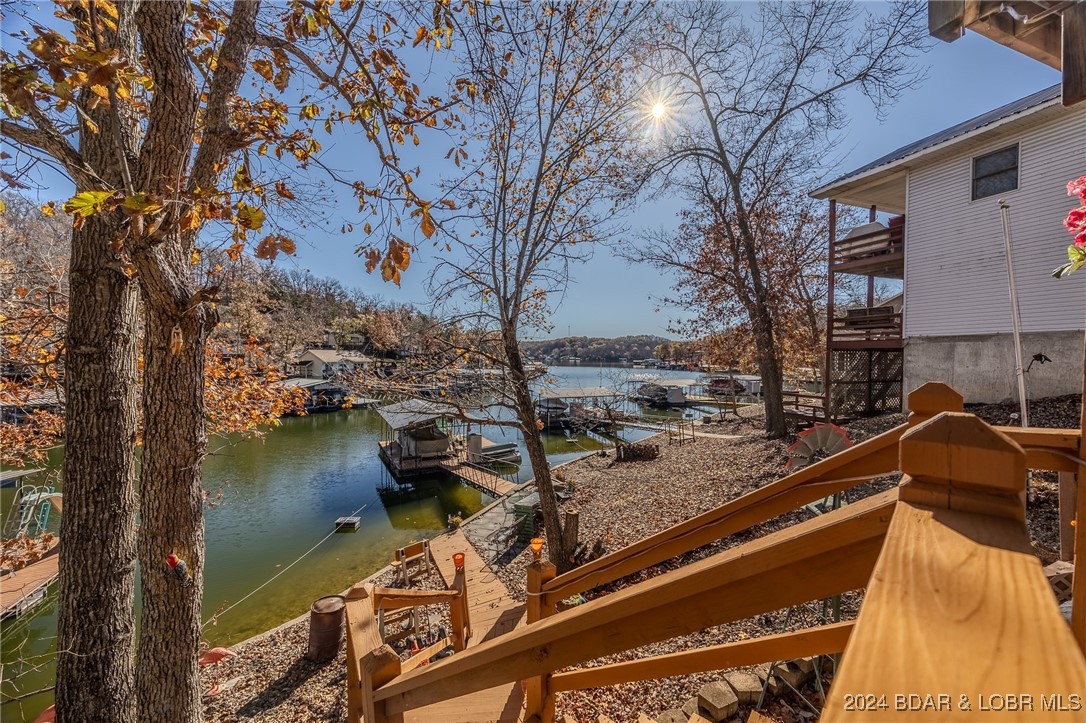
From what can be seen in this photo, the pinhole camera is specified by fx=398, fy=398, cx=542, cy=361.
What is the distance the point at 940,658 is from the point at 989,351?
1253cm

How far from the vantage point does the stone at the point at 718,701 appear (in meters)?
3.26

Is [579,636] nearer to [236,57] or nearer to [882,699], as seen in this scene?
[882,699]

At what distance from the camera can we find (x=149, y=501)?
3.00 meters

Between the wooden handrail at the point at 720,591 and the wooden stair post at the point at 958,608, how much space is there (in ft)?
0.49

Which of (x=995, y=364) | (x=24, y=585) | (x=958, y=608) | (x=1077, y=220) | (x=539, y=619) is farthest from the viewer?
(x=995, y=364)

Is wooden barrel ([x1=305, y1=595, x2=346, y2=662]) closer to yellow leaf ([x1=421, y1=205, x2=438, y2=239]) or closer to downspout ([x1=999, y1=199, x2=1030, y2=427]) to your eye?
yellow leaf ([x1=421, y1=205, x2=438, y2=239])

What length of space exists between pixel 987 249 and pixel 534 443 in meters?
10.9

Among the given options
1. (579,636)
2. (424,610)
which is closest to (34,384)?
(424,610)

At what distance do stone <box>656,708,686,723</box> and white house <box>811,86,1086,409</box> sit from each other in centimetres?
1006

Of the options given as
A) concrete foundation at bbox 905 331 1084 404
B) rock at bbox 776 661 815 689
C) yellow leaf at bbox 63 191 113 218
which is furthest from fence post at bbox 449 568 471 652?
concrete foundation at bbox 905 331 1084 404

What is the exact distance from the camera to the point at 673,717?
11.3 ft

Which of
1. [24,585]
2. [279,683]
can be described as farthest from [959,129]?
[24,585]

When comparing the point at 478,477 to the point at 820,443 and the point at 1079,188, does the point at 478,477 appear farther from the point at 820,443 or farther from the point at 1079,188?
the point at 1079,188

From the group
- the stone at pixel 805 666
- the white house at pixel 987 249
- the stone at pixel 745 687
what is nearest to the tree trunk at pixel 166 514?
the stone at pixel 745 687
